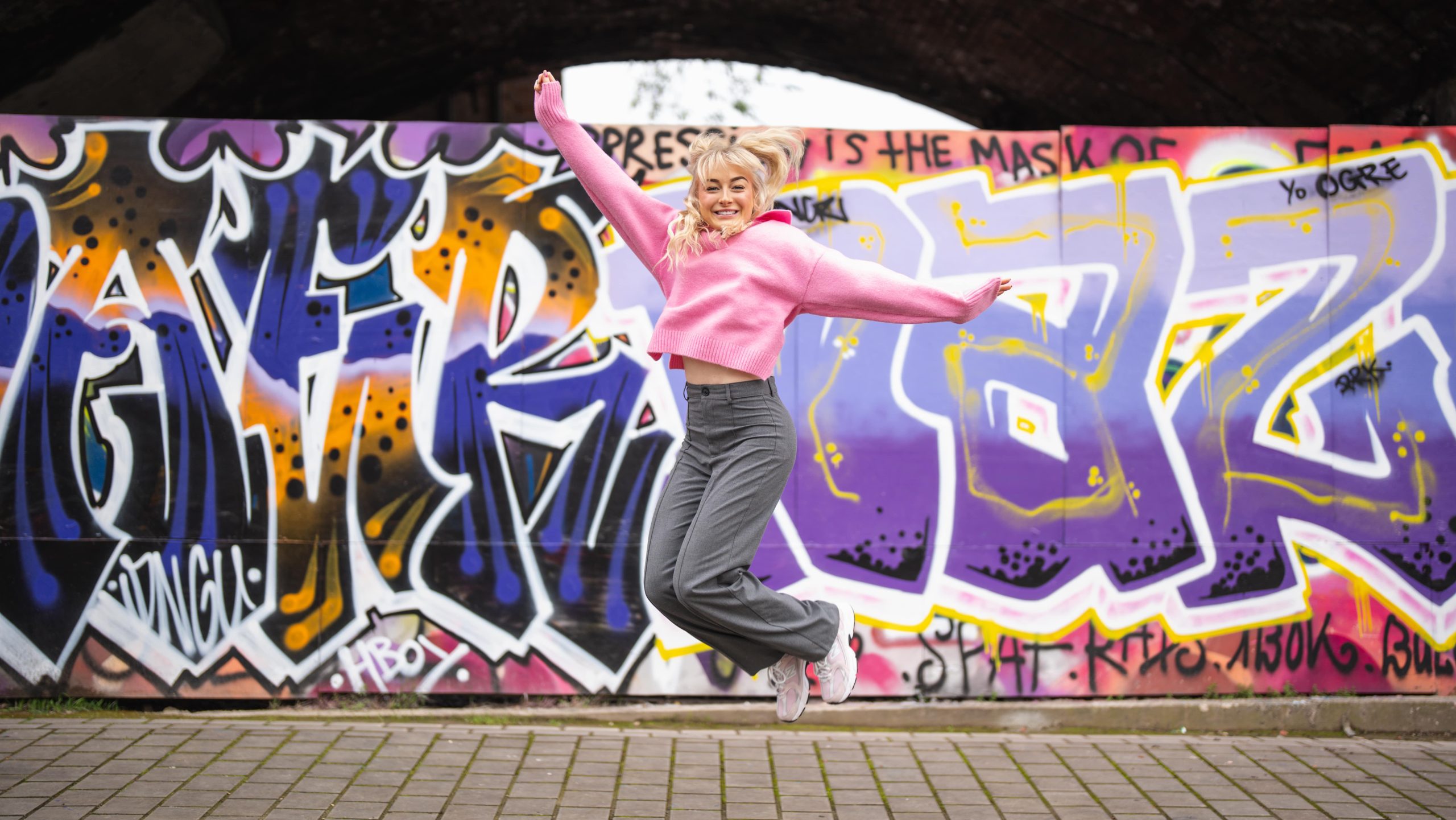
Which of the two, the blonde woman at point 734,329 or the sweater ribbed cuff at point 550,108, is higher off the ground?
the sweater ribbed cuff at point 550,108

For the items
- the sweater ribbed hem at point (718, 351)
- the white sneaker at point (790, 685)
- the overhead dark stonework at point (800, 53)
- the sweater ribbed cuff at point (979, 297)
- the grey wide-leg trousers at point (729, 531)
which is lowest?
the white sneaker at point (790, 685)

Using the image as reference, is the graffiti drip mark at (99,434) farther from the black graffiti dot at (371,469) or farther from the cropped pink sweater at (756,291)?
the cropped pink sweater at (756,291)

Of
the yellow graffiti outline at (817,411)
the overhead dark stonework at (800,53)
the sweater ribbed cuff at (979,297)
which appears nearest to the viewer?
the sweater ribbed cuff at (979,297)

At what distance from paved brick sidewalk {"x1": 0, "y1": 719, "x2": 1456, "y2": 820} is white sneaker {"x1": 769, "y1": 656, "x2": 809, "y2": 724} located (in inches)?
Result: 31.8

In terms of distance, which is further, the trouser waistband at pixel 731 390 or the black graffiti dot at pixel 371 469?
the black graffiti dot at pixel 371 469

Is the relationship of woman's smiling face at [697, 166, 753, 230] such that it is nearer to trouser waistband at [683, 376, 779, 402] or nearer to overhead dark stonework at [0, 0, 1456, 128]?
trouser waistband at [683, 376, 779, 402]

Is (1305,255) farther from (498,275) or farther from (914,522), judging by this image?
(498,275)

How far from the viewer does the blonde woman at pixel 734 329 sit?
3.40 m

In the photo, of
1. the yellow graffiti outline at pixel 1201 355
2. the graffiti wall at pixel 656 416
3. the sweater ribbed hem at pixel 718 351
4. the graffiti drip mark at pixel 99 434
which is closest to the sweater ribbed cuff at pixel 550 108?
the sweater ribbed hem at pixel 718 351

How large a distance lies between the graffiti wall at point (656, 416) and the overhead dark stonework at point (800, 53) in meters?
0.93

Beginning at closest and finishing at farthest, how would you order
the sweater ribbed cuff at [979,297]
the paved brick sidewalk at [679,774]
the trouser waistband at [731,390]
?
the sweater ribbed cuff at [979,297] < the trouser waistband at [731,390] < the paved brick sidewalk at [679,774]

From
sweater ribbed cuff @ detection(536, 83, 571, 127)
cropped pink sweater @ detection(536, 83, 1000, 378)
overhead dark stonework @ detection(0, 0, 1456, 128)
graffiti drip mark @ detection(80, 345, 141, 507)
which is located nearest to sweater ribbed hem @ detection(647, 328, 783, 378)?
cropped pink sweater @ detection(536, 83, 1000, 378)

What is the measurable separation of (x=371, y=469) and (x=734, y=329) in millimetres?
2817

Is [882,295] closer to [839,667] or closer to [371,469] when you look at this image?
[839,667]
